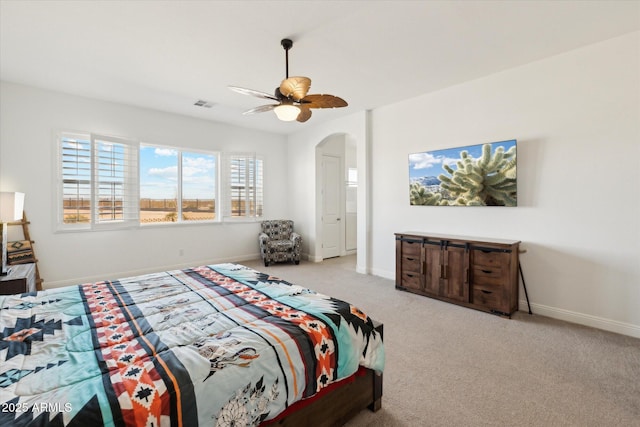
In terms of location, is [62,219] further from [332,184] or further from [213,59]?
[332,184]

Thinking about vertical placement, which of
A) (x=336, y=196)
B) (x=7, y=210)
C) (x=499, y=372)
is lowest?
(x=499, y=372)

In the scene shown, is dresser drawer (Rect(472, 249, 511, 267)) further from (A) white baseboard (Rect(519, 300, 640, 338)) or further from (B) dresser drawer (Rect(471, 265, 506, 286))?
(A) white baseboard (Rect(519, 300, 640, 338))

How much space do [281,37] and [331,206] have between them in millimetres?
4139

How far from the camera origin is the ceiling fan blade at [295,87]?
254cm

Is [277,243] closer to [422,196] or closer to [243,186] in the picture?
[243,186]

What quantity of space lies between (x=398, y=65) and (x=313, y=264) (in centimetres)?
395

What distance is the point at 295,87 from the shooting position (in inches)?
103

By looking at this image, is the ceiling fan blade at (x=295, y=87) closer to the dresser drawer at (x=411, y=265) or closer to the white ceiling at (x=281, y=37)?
the white ceiling at (x=281, y=37)

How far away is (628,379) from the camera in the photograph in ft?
7.19

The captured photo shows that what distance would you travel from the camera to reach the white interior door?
649 cm

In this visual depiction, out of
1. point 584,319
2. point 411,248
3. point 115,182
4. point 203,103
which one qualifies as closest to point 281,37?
point 203,103

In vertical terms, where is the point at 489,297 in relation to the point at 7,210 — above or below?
below

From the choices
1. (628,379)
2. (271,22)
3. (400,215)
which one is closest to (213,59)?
(271,22)

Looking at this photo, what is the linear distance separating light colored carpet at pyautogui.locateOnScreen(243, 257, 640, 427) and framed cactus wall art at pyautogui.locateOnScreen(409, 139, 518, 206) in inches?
56.5
